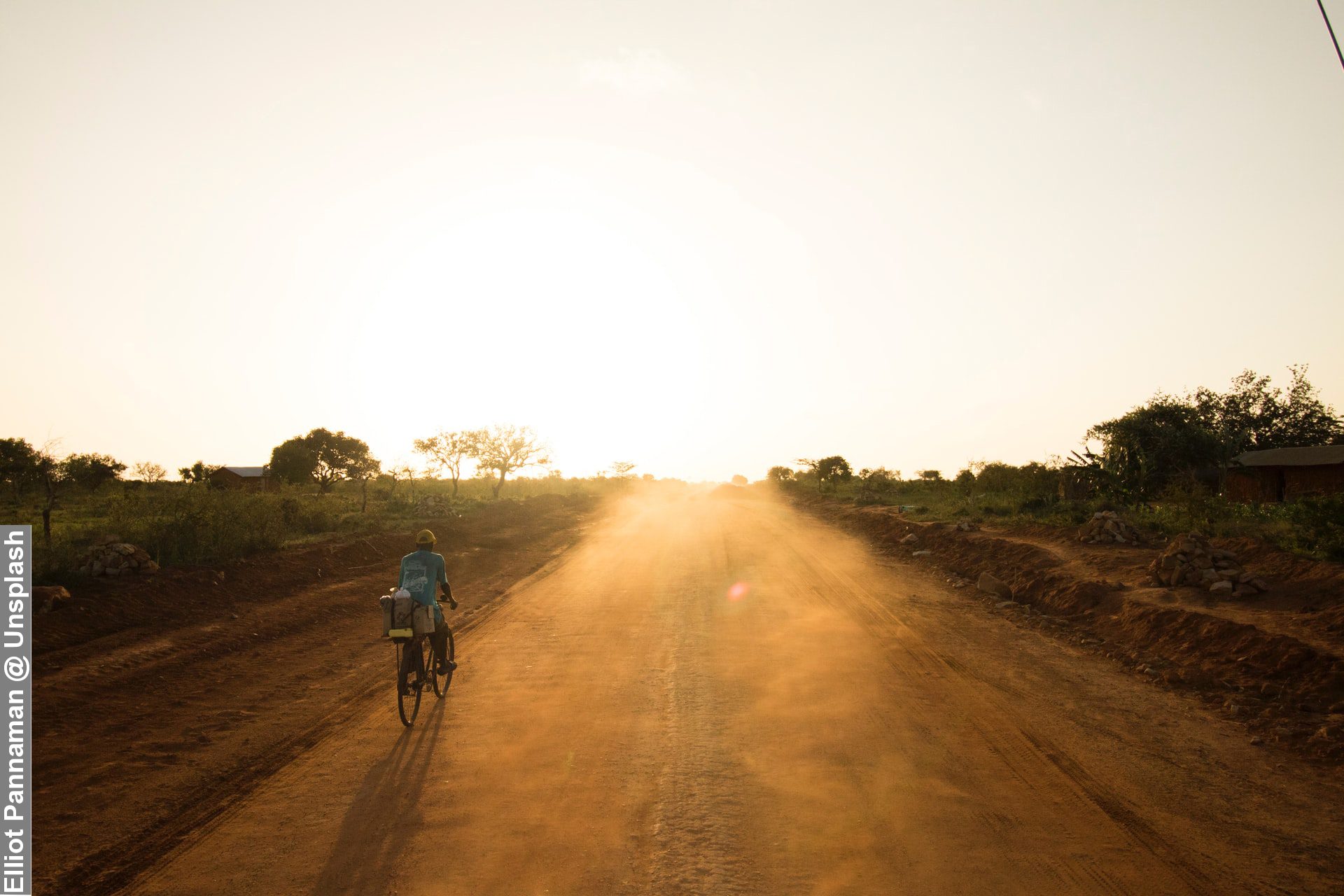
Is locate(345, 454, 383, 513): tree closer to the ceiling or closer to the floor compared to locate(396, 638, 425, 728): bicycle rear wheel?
closer to the ceiling

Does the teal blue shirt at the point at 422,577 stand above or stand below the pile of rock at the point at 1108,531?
above

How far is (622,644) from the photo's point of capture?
35.4 feet

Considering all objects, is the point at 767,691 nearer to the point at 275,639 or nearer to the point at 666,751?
the point at 666,751

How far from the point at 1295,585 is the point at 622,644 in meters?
10.1

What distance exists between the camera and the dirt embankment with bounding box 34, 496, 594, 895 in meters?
5.65

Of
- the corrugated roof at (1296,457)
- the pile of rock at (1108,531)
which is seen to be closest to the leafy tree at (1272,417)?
the corrugated roof at (1296,457)

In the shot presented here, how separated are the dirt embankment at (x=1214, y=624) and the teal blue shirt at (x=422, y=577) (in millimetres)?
8425

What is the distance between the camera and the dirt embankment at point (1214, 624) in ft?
26.2

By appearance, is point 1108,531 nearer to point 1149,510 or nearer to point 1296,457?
point 1149,510

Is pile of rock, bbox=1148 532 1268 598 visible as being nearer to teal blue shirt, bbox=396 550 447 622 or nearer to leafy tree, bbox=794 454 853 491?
teal blue shirt, bbox=396 550 447 622

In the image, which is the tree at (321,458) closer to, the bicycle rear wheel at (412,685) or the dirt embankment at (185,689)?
the dirt embankment at (185,689)

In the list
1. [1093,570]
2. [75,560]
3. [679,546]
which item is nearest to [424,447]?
[679,546]

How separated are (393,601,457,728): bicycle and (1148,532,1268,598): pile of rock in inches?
454

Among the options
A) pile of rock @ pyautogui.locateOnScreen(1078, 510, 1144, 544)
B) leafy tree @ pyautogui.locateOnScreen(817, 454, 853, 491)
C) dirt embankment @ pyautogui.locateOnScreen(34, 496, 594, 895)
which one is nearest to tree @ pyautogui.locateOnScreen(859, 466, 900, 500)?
leafy tree @ pyautogui.locateOnScreen(817, 454, 853, 491)
